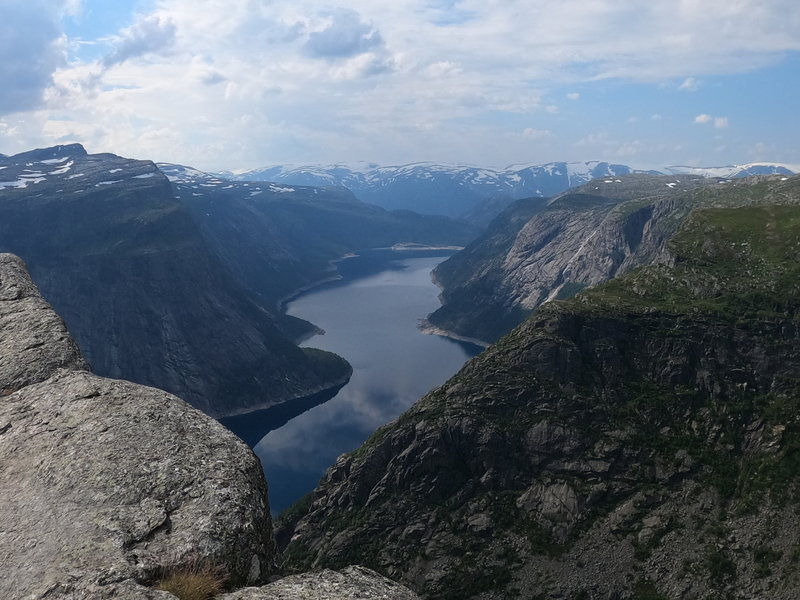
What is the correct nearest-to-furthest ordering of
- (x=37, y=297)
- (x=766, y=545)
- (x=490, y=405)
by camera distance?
(x=37, y=297) < (x=766, y=545) < (x=490, y=405)

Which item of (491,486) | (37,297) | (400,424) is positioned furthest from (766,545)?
(37,297)

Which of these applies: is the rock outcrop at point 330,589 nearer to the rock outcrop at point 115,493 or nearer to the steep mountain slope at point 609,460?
the rock outcrop at point 115,493

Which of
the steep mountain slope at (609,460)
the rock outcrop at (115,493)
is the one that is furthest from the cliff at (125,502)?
the steep mountain slope at (609,460)

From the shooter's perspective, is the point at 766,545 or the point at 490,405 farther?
the point at 490,405

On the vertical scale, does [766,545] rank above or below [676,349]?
below

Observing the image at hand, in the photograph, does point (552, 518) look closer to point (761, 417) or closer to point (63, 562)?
point (761, 417)

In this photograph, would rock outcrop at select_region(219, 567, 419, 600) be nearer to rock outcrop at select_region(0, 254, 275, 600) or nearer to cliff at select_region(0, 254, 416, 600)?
cliff at select_region(0, 254, 416, 600)
